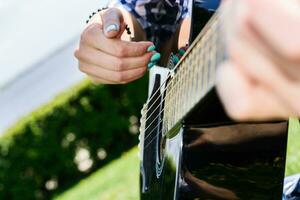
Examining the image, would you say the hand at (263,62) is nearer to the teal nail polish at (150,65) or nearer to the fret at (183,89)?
the fret at (183,89)

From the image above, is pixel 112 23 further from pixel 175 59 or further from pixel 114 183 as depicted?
pixel 114 183

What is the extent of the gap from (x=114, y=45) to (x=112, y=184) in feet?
8.94

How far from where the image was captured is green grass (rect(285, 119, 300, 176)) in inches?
109

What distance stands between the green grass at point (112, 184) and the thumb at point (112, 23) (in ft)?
6.81

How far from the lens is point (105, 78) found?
→ 183 cm

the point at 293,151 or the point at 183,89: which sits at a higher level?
the point at 183,89

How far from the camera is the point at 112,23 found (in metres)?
1.78

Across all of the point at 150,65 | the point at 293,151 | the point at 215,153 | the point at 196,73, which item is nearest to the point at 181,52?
the point at 150,65

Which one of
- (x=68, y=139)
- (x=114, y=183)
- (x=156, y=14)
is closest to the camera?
(x=156, y=14)

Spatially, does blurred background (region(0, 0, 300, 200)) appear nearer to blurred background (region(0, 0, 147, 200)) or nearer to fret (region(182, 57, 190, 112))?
blurred background (region(0, 0, 147, 200))

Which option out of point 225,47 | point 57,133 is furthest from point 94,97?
point 225,47

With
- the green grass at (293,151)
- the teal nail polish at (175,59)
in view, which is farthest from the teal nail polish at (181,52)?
the green grass at (293,151)

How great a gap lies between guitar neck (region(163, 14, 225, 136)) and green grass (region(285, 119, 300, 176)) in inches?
53.6

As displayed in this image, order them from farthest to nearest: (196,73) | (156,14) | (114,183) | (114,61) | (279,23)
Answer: (114,183), (156,14), (114,61), (196,73), (279,23)
